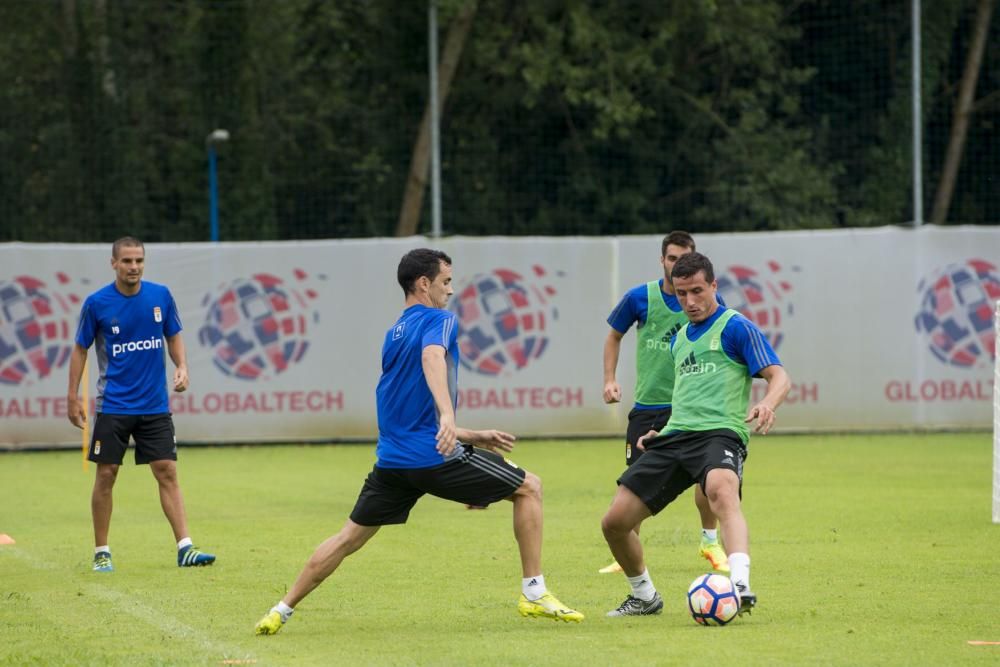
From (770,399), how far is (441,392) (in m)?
1.59

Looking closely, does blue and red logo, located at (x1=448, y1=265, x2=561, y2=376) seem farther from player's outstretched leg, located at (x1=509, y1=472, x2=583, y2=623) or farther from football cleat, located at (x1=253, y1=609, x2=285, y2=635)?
football cleat, located at (x1=253, y1=609, x2=285, y2=635)

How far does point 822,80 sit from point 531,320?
364 inches

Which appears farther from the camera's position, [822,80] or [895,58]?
[822,80]

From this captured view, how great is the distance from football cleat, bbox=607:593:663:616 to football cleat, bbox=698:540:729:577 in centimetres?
160

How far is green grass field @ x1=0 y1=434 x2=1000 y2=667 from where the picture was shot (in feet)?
25.3

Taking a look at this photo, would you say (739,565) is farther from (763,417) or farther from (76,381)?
(76,381)

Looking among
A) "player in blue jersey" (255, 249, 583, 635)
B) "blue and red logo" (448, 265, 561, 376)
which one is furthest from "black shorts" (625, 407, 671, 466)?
"blue and red logo" (448, 265, 561, 376)

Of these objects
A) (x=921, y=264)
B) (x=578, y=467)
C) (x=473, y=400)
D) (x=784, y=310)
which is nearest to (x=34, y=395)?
(x=473, y=400)

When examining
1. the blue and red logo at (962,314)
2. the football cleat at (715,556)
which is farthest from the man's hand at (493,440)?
the blue and red logo at (962,314)

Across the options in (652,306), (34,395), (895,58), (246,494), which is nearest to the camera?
(652,306)

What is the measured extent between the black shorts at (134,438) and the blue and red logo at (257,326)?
9412mm

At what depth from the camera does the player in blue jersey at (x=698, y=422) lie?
8.34 metres

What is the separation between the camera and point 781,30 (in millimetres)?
28922

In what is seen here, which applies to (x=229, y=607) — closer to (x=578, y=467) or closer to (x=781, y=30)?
(x=578, y=467)
